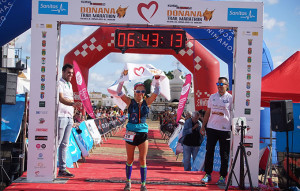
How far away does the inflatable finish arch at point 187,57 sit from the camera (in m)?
10.6

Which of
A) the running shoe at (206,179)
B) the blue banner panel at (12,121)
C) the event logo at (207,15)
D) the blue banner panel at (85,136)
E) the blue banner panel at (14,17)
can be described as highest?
the blue banner panel at (14,17)

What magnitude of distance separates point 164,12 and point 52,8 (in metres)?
A: 2.08

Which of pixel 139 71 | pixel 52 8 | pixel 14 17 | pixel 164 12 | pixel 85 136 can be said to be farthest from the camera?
pixel 139 71

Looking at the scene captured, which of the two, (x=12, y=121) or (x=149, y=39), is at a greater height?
(x=149, y=39)

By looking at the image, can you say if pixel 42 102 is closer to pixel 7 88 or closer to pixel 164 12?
pixel 7 88

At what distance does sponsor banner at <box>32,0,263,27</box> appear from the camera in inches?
231

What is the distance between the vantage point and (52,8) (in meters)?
5.84

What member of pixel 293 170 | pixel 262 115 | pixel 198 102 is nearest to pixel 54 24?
pixel 293 170

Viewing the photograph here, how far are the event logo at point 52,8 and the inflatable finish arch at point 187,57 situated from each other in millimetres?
5310

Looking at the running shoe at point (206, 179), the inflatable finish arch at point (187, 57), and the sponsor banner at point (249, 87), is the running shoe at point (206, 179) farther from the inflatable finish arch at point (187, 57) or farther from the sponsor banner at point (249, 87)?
the inflatable finish arch at point (187, 57)

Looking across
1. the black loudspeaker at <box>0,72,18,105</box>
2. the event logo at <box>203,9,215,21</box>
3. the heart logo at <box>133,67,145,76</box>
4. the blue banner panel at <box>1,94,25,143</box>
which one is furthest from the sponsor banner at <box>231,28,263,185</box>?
the heart logo at <box>133,67,145,76</box>

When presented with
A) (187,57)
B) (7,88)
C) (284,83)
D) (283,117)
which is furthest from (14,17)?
(284,83)

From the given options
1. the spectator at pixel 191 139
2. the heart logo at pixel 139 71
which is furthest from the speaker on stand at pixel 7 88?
the heart logo at pixel 139 71

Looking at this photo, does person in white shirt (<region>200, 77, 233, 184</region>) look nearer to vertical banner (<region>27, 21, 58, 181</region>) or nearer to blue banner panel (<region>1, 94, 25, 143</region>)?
vertical banner (<region>27, 21, 58, 181</region>)
